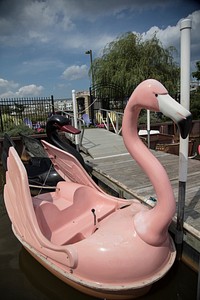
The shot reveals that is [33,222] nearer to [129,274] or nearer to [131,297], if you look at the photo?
[129,274]

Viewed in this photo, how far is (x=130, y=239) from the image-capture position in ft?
6.89

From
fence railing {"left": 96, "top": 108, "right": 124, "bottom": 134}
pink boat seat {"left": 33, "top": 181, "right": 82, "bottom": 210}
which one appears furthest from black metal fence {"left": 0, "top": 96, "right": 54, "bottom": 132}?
pink boat seat {"left": 33, "top": 181, "right": 82, "bottom": 210}

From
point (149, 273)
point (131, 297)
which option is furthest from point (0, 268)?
point (149, 273)

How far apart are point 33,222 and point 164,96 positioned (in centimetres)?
164

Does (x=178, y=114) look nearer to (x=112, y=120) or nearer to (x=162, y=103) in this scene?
(x=162, y=103)

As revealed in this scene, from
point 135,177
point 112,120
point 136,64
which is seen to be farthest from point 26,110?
point 135,177

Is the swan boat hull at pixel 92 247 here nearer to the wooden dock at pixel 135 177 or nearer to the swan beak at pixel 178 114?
the wooden dock at pixel 135 177

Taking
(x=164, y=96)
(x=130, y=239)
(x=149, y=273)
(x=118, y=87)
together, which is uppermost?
(x=118, y=87)

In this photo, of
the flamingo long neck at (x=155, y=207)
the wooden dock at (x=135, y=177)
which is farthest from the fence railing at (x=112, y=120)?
the flamingo long neck at (x=155, y=207)

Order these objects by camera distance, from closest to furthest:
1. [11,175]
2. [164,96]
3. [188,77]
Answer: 1. [164,96]
2. [188,77]
3. [11,175]

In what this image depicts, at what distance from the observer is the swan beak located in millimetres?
1737

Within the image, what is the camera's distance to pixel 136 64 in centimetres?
1599

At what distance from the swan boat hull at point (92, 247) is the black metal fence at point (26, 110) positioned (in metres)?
8.92

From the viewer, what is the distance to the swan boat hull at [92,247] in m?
2.03
